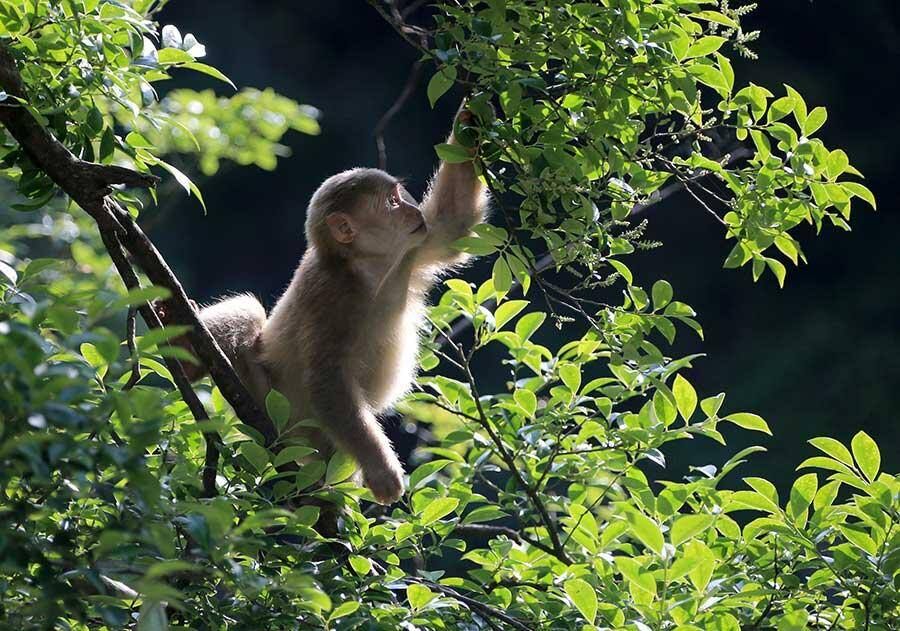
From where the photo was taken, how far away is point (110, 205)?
271cm

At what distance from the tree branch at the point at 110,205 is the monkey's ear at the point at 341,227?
105cm

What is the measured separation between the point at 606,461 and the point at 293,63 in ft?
29.6

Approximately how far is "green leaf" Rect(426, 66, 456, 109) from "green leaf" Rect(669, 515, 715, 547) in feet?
3.39

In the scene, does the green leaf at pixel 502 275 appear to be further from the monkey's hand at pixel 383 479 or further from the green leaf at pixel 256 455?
the monkey's hand at pixel 383 479

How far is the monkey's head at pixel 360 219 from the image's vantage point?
3.87m

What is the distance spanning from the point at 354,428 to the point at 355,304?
19.3 inches

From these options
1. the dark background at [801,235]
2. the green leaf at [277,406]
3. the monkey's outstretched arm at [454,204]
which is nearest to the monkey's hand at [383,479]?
the monkey's outstretched arm at [454,204]

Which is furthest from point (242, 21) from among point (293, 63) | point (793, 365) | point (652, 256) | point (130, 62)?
point (130, 62)

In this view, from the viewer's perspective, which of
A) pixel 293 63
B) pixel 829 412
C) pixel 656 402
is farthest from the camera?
pixel 293 63

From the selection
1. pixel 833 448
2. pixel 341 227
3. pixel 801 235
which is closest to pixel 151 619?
pixel 833 448

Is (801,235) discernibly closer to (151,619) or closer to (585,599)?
(585,599)

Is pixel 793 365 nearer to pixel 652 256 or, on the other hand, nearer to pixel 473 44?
pixel 652 256

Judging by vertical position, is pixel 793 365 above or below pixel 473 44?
below

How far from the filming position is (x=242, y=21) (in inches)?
450
